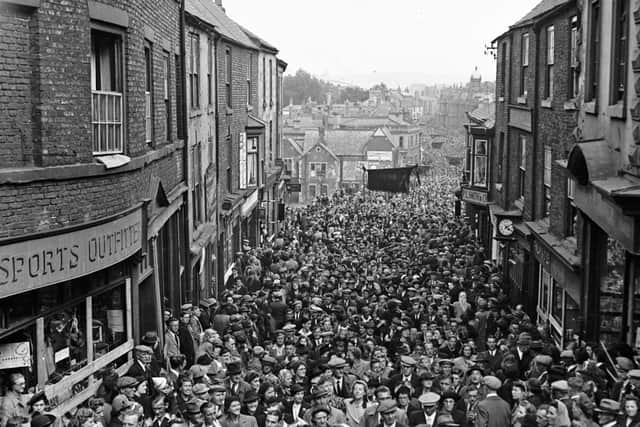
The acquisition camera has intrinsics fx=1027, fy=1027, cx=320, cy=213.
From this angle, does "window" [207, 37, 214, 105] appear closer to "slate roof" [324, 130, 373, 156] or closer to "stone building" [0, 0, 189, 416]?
"stone building" [0, 0, 189, 416]

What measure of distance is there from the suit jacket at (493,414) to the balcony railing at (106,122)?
599cm

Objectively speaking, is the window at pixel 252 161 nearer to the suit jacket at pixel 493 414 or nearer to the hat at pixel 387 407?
the suit jacket at pixel 493 414

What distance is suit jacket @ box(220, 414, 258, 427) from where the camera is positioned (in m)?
10.8

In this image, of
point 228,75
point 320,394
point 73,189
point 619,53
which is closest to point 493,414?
point 320,394

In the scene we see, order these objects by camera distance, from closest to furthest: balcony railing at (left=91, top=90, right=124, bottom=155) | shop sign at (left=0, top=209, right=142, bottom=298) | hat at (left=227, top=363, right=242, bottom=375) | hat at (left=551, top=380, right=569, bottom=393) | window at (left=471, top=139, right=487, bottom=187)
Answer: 1. shop sign at (left=0, top=209, right=142, bottom=298)
2. hat at (left=551, top=380, right=569, bottom=393)
3. hat at (left=227, top=363, right=242, bottom=375)
4. balcony railing at (left=91, top=90, right=124, bottom=155)
5. window at (left=471, top=139, right=487, bottom=187)

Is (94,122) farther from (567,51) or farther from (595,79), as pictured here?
(567,51)

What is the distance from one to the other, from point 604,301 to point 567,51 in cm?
652

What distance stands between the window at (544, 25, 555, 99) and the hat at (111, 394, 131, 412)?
49.2 ft

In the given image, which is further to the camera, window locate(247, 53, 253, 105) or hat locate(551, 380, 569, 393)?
window locate(247, 53, 253, 105)

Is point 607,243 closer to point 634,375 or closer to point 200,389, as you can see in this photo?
point 634,375

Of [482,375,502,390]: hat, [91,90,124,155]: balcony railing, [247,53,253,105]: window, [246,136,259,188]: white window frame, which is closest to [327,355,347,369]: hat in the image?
[482,375,502,390]: hat

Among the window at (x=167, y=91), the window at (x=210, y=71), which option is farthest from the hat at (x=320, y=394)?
the window at (x=210, y=71)

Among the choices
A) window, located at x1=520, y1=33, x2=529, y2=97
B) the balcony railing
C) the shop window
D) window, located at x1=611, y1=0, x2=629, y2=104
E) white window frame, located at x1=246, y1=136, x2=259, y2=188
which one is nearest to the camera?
the balcony railing

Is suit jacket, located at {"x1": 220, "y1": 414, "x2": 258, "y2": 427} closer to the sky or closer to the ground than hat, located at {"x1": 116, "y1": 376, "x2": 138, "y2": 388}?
closer to the ground
